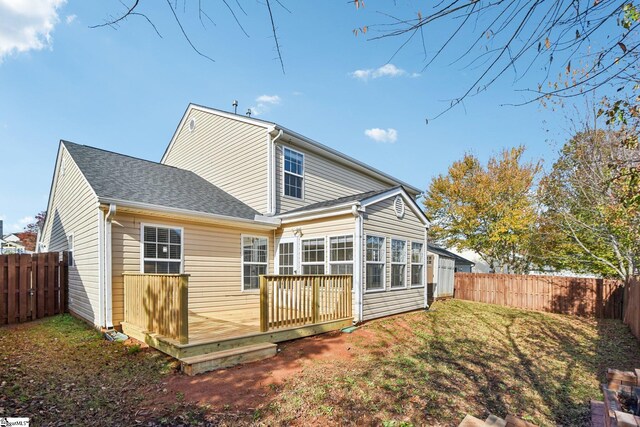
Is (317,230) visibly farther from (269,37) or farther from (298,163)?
(269,37)

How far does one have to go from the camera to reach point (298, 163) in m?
11.2

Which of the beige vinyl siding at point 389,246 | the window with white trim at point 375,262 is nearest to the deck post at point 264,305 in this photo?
the beige vinyl siding at point 389,246

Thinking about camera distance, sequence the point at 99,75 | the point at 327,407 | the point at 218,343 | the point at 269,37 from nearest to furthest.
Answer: the point at 269,37, the point at 327,407, the point at 218,343, the point at 99,75

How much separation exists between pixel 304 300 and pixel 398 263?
3568 mm

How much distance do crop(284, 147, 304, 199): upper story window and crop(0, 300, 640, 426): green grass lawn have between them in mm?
5017

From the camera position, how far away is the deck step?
5.07 m

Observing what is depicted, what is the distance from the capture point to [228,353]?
18.1ft

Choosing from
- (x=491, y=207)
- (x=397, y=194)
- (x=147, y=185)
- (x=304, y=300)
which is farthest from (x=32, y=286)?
(x=491, y=207)

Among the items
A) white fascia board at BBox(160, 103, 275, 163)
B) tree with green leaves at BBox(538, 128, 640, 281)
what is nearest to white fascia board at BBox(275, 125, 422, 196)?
white fascia board at BBox(160, 103, 275, 163)

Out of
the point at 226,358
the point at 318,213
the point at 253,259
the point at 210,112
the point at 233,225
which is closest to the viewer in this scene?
the point at 226,358

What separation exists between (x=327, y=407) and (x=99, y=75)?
829cm

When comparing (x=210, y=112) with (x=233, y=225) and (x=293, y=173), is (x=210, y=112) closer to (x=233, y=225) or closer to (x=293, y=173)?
(x=293, y=173)

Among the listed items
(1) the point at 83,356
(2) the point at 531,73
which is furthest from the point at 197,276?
(2) the point at 531,73

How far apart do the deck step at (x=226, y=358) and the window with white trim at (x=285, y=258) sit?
3.64 meters
